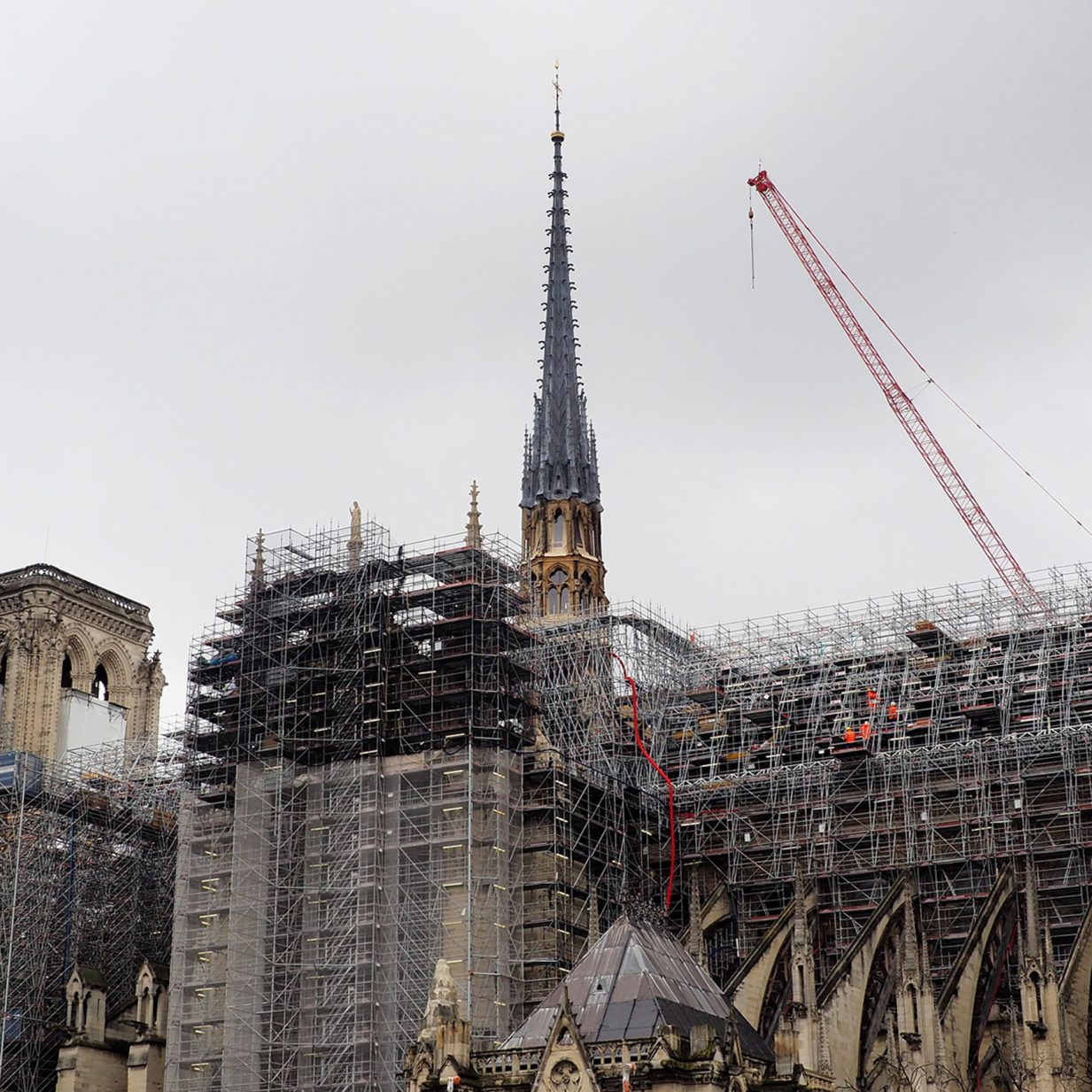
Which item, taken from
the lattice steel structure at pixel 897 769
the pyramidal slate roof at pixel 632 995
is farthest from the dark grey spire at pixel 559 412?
the pyramidal slate roof at pixel 632 995

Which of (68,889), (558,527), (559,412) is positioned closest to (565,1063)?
(68,889)

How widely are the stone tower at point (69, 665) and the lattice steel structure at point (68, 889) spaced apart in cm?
1343

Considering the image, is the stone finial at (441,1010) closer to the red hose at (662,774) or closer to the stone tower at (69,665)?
the red hose at (662,774)

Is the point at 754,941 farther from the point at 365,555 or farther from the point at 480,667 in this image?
the point at 365,555

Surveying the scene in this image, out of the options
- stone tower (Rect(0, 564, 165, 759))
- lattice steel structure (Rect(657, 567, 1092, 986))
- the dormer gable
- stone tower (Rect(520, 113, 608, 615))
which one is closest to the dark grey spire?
stone tower (Rect(520, 113, 608, 615))

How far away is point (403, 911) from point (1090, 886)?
1985 cm

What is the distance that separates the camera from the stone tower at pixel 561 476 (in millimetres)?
98188

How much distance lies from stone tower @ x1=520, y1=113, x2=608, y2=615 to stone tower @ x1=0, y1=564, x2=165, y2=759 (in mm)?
18322

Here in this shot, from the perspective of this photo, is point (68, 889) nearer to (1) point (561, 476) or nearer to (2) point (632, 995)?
(2) point (632, 995)

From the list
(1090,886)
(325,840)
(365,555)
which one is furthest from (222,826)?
(1090,886)

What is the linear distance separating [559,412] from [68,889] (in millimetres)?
40408

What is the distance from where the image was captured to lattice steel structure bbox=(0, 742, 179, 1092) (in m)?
68.9

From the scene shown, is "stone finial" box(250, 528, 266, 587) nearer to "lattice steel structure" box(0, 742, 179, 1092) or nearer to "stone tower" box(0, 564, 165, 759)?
"lattice steel structure" box(0, 742, 179, 1092)

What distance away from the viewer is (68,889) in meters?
71.4
